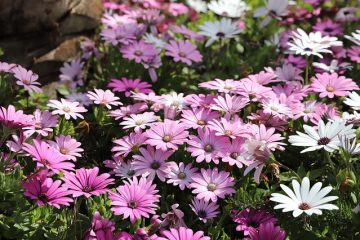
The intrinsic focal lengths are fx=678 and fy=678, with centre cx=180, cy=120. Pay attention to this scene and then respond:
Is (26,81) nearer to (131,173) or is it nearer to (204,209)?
(131,173)

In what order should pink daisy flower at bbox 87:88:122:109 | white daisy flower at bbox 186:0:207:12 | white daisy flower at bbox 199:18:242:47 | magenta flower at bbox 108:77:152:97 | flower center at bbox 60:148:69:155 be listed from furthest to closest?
1. white daisy flower at bbox 186:0:207:12
2. white daisy flower at bbox 199:18:242:47
3. magenta flower at bbox 108:77:152:97
4. pink daisy flower at bbox 87:88:122:109
5. flower center at bbox 60:148:69:155

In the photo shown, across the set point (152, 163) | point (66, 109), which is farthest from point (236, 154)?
point (66, 109)

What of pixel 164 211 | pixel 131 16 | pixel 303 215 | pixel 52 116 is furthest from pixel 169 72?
pixel 303 215

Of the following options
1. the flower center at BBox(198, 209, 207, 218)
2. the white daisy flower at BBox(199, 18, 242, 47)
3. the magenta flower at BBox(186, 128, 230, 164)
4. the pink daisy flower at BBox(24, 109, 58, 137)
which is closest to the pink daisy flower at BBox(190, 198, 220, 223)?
the flower center at BBox(198, 209, 207, 218)

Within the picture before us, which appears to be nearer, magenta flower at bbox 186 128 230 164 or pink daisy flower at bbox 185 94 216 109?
magenta flower at bbox 186 128 230 164

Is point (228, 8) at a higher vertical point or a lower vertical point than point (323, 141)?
lower

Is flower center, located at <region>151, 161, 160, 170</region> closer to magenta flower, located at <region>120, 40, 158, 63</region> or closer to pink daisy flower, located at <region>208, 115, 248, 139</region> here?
pink daisy flower, located at <region>208, 115, 248, 139</region>
